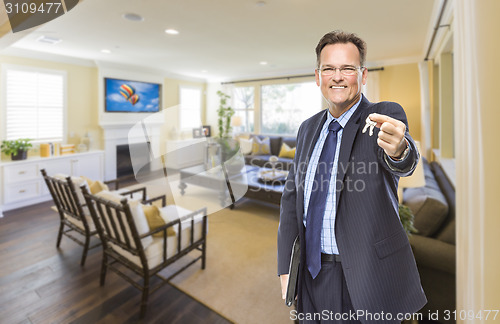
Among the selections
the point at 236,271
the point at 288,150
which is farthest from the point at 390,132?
the point at 236,271

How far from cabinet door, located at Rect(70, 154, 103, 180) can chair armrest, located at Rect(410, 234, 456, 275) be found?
4460mm

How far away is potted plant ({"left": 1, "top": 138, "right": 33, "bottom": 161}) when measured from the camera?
3.37 m

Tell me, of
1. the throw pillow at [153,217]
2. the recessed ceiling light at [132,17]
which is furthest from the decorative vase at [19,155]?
the throw pillow at [153,217]

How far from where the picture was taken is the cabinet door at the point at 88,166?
158 inches

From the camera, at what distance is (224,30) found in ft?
8.39

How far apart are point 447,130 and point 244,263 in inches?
91.0

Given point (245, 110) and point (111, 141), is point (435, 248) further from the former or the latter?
point (111, 141)

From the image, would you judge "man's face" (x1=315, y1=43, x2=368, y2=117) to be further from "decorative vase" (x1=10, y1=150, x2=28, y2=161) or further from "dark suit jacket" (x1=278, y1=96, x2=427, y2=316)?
"decorative vase" (x1=10, y1=150, x2=28, y2=161)

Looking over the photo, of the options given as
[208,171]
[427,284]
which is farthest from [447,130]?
[208,171]

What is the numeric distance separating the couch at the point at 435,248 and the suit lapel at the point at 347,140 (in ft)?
3.22

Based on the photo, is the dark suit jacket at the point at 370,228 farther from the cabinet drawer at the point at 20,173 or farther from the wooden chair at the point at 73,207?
Result: the cabinet drawer at the point at 20,173

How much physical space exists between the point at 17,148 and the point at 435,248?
4.58m

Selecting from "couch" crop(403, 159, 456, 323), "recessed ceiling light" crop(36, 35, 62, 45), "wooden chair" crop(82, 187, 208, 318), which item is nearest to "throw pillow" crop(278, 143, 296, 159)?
"wooden chair" crop(82, 187, 208, 318)

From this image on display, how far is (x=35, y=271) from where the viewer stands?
6.46 feet
